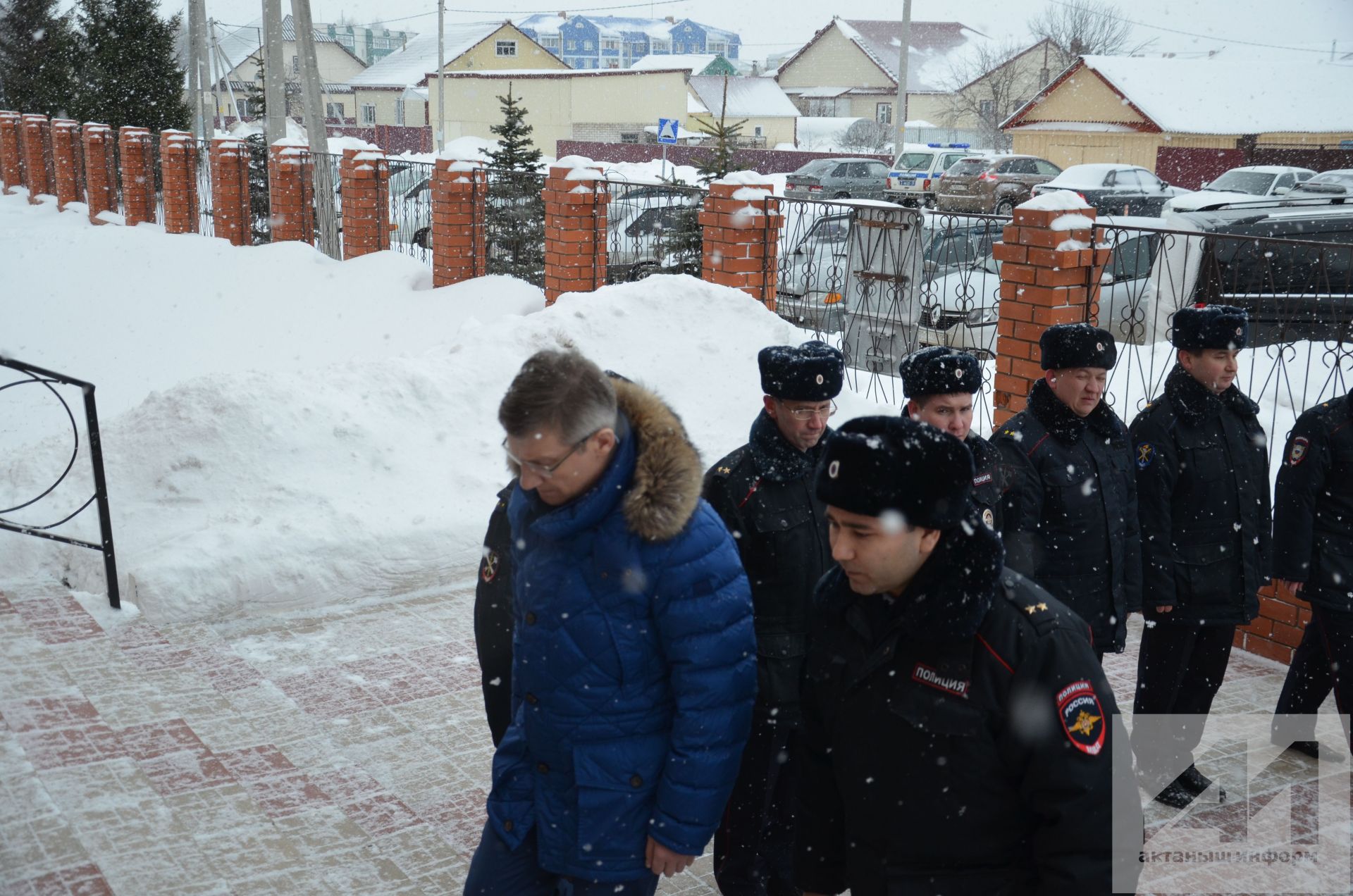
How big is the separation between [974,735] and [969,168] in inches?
1233

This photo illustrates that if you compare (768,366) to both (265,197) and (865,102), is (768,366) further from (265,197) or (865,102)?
(865,102)

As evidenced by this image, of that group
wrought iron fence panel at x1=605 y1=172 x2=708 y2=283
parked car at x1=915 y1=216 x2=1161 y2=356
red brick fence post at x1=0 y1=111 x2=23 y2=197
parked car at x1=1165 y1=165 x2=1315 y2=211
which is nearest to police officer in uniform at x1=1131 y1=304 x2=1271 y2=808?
parked car at x1=915 y1=216 x2=1161 y2=356

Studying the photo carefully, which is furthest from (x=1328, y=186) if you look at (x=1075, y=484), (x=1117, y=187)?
(x=1075, y=484)

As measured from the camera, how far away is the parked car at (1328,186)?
23.9 m

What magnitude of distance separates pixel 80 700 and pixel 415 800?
1693 millimetres

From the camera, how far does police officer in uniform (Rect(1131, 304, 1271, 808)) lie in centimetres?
418

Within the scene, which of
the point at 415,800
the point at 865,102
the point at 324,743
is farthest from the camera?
the point at 865,102

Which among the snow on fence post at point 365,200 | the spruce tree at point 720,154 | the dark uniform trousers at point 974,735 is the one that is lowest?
the dark uniform trousers at point 974,735

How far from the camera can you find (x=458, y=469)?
730 centimetres

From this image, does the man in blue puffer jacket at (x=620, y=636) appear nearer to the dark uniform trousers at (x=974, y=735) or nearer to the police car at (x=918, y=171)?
the dark uniform trousers at (x=974, y=735)

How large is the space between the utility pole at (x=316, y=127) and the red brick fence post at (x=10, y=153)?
1451cm

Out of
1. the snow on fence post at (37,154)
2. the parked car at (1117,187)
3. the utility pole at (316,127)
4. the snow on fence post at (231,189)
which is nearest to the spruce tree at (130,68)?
the snow on fence post at (37,154)

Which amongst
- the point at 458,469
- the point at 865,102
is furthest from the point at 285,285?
the point at 865,102

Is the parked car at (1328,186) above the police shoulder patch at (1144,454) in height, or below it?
above
